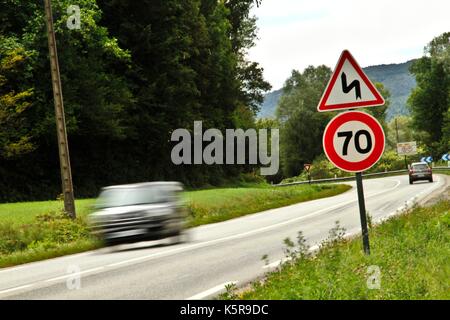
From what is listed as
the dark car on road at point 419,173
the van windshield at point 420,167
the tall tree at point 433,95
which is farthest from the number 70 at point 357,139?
the tall tree at point 433,95

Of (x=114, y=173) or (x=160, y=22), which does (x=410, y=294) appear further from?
(x=160, y=22)

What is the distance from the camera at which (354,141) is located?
8844mm

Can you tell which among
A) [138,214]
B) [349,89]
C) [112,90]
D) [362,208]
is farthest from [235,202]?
[349,89]

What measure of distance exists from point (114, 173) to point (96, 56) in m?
7.89

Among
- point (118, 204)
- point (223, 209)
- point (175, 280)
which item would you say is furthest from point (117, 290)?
point (223, 209)

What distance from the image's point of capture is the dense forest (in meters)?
34.6

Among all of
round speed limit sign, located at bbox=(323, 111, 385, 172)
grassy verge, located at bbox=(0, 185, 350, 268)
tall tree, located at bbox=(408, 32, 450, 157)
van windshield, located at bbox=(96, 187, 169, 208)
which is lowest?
grassy verge, located at bbox=(0, 185, 350, 268)

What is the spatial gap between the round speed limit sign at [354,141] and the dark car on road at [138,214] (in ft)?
24.0

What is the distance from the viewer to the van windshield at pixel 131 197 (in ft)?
51.9

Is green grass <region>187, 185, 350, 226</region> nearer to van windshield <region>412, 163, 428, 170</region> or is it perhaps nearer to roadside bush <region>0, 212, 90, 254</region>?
roadside bush <region>0, 212, 90, 254</region>

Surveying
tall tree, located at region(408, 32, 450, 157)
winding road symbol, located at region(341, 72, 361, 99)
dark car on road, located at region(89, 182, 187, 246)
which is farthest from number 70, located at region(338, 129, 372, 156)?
tall tree, located at region(408, 32, 450, 157)

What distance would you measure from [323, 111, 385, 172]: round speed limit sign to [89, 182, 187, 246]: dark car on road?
731 cm

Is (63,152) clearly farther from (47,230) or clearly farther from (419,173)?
(419,173)

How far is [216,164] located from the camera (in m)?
59.8
